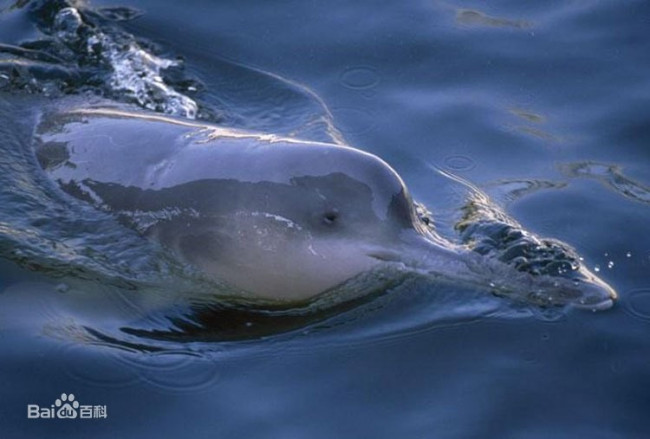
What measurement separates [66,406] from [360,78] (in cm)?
458

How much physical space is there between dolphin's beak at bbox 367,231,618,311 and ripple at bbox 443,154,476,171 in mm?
1802

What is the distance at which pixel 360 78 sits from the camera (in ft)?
31.3

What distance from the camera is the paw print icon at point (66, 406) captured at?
18.7 ft

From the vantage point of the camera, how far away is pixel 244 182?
6.76 m

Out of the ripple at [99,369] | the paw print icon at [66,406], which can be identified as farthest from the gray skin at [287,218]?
the paw print icon at [66,406]

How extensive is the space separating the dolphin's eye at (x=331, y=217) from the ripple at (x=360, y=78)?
3.07m

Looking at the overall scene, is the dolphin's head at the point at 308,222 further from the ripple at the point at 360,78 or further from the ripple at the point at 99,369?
the ripple at the point at 360,78

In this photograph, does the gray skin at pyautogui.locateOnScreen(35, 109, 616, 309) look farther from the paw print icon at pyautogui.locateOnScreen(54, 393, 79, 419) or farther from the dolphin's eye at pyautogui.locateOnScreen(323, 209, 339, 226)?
the paw print icon at pyautogui.locateOnScreen(54, 393, 79, 419)

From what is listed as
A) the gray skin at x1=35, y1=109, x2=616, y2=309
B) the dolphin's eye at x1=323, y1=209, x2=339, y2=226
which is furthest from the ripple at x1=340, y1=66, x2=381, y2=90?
the dolphin's eye at x1=323, y1=209, x2=339, y2=226

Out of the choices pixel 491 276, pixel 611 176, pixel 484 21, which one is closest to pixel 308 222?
pixel 491 276

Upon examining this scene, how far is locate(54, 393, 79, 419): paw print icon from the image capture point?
570 cm

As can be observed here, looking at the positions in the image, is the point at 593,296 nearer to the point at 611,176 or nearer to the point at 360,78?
the point at 611,176

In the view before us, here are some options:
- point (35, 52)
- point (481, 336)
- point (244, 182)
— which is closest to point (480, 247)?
point (481, 336)

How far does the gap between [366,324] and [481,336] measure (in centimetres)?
62
